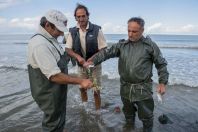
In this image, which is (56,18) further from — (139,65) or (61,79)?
(139,65)

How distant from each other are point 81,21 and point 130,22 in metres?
1.66

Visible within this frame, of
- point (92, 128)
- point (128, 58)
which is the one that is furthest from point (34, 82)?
point (92, 128)

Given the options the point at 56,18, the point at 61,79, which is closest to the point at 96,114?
the point at 61,79

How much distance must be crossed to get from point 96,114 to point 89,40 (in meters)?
1.82

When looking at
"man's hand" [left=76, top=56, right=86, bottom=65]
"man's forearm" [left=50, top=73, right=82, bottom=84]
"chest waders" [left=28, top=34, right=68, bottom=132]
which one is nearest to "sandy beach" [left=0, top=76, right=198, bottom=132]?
"man's hand" [left=76, top=56, right=86, bottom=65]

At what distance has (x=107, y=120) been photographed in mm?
6688

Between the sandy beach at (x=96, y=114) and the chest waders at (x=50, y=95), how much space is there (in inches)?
85.1

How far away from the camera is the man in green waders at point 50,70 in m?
3.43

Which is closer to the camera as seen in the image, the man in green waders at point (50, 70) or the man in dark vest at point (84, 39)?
the man in green waders at point (50, 70)

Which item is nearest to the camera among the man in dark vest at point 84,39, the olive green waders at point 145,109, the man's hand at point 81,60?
the olive green waders at point 145,109

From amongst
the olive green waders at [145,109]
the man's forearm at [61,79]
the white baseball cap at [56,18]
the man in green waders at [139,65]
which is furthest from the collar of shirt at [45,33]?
the olive green waders at [145,109]

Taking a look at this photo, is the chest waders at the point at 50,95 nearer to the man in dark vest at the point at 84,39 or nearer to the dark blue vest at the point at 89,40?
the man in dark vest at the point at 84,39

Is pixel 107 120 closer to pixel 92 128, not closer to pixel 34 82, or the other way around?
pixel 92 128

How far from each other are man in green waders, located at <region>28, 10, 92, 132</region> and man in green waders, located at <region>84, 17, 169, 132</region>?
146 centimetres
